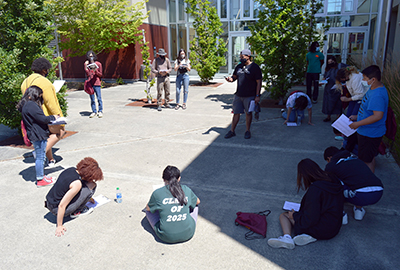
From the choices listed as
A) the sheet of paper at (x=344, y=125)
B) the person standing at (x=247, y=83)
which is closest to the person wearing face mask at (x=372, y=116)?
the sheet of paper at (x=344, y=125)

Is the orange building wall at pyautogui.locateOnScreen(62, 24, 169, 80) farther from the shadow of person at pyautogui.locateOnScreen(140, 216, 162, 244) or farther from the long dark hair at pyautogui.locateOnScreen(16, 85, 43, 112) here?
the shadow of person at pyautogui.locateOnScreen(140, 216, 162, 244)

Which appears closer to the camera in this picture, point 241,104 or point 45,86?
point 45,86

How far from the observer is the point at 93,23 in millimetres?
15391

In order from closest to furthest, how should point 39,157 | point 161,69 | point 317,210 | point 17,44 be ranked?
point 317,210 → point 39,157 → point 17,44 → point 161,69

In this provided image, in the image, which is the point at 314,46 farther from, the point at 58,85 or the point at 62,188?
the point at 62,188

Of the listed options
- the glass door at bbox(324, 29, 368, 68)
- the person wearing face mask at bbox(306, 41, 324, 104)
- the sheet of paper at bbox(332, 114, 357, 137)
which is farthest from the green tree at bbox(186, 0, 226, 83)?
the sheet of paper at bbox(332, 114, 357, 137)

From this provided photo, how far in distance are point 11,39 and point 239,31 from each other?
1513 cm

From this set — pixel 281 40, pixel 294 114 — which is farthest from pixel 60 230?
pixel 281 40

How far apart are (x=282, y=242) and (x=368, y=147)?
2.27m

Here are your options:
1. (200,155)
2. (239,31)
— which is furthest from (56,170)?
(239,31)

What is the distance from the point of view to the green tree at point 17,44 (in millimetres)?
6902

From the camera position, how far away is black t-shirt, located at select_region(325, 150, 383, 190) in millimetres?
3902

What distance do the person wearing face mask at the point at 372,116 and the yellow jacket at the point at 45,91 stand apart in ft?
16.2

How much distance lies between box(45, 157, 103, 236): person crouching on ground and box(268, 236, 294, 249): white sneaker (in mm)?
2321
